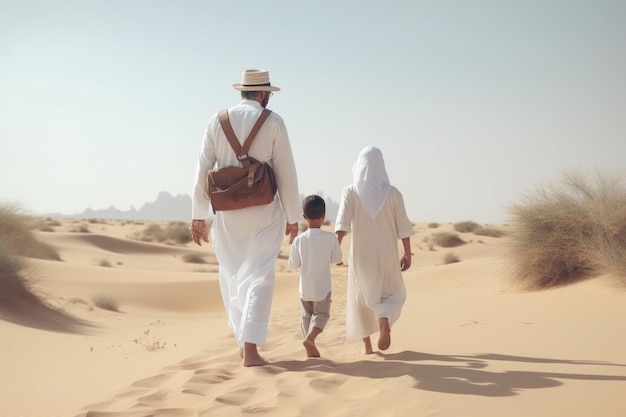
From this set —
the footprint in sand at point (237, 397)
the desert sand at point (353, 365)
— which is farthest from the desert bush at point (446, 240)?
the footprint in sand at point (237, 397)

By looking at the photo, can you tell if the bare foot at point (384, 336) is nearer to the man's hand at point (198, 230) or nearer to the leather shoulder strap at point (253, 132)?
the man's hand at point (198, 230)

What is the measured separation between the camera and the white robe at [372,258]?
19.6 ft

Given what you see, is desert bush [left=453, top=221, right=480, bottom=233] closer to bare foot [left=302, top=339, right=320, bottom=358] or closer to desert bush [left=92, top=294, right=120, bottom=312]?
desert bush [left=92, top=294, right=120, bottom=312]

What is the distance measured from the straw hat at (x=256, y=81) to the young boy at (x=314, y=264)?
111 cm

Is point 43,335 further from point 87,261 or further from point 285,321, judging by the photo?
point 87,261

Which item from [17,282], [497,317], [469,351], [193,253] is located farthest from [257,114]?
[193,253]

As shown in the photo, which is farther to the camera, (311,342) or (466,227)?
(466,227)

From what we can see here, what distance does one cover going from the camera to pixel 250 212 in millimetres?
5605

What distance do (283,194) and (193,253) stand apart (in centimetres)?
2455

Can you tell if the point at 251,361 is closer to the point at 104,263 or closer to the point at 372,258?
the point at 372,258

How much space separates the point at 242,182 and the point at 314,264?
108 cm

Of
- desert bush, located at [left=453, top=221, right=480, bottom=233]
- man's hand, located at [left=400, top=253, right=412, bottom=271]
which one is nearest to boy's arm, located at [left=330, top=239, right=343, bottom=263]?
man's hand, located at [left=400, top=253, right=412, bottom=271]

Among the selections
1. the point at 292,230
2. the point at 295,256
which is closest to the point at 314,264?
the point at 295,256

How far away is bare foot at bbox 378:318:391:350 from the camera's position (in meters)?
5.59
